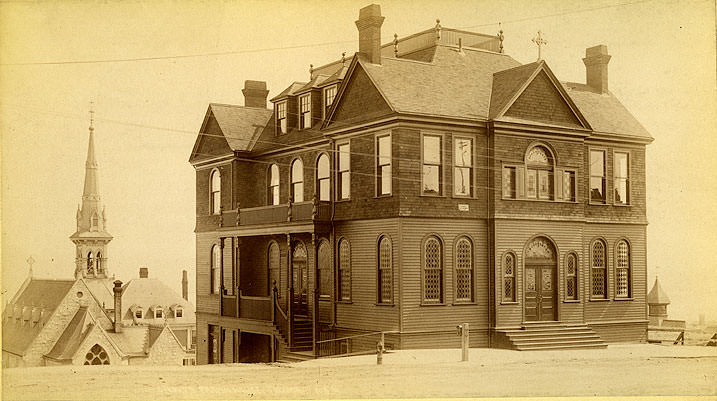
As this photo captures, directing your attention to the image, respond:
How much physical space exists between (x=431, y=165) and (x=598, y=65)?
34.6 feet

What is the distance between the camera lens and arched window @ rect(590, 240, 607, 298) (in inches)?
1331

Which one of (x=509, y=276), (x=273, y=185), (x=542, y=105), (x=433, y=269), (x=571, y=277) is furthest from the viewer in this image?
(x=273, y=185)

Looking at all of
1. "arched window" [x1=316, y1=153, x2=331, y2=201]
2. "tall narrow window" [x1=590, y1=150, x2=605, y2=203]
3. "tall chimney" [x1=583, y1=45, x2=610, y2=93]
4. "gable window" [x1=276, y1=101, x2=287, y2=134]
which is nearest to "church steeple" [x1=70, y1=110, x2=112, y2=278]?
"arched window" [x1=316, y1=153, x2=331, y2=201]

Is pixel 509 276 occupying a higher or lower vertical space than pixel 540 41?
lower

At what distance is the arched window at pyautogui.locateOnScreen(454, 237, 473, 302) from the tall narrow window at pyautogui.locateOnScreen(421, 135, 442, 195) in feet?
→ 6.40

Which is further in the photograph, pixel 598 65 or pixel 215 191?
pixel 215 191

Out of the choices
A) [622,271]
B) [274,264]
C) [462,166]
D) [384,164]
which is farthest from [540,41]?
[274,264]

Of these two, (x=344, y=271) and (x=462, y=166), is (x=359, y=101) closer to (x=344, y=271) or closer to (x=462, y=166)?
(x=462, y=166)

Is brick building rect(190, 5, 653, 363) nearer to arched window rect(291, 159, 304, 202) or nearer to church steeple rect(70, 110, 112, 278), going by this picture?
arched window rect(291, 159, 304, 202)

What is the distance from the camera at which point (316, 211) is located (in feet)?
106

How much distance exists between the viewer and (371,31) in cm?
3070

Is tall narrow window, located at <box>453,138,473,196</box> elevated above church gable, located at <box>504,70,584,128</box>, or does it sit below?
below

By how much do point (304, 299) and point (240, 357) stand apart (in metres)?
3.90

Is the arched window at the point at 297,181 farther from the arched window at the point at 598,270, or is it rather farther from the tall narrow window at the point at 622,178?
the tall narrow window at the point at 622,178
